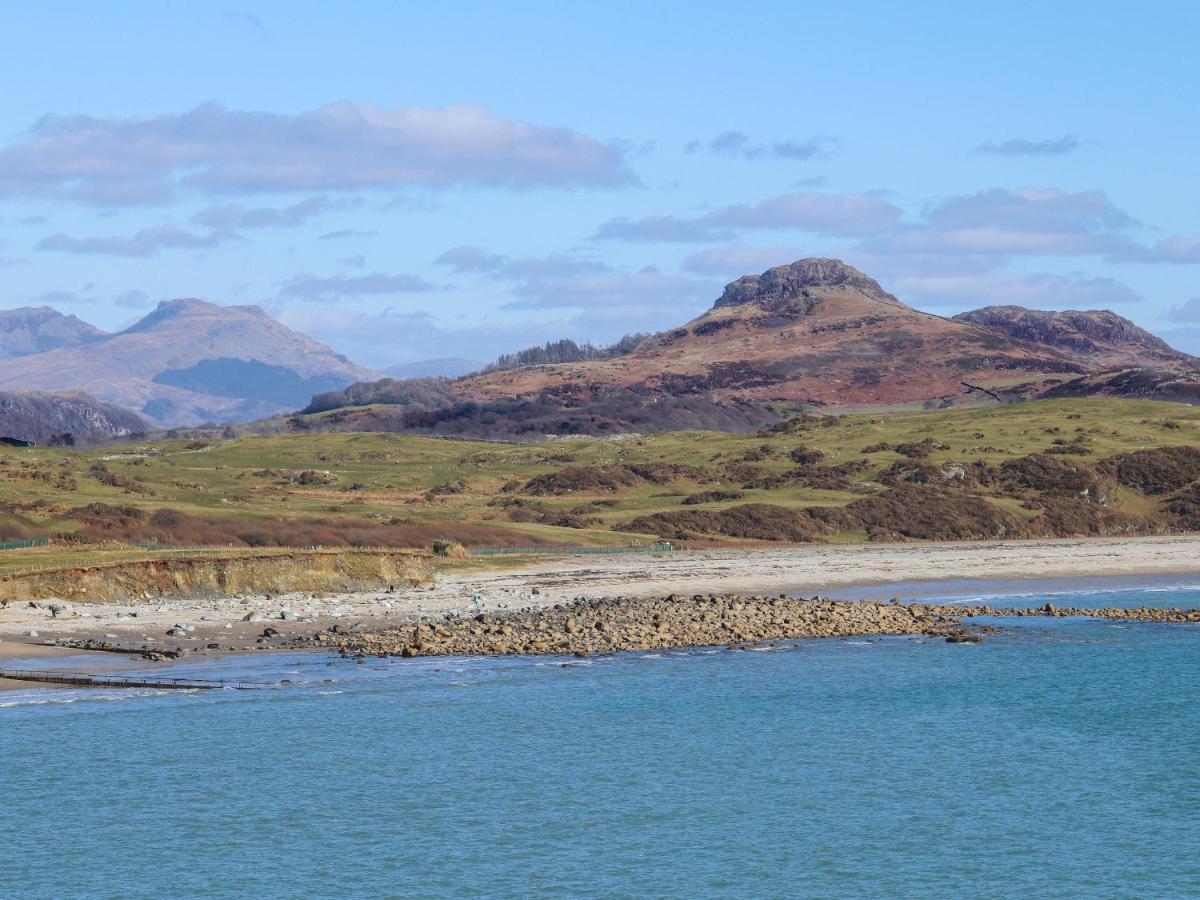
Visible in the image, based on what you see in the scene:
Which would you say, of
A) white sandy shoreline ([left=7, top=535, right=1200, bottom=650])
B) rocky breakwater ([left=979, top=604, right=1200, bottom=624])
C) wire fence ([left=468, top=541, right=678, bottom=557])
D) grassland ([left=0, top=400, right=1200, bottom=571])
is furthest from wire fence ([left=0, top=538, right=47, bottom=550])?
rocky breakwater ([left=979, top=604, right=1200, bottom=624])

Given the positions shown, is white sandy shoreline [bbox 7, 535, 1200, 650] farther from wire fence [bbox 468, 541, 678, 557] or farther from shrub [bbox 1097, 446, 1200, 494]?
shrub [bbox 1097, 446, 1200, 494]

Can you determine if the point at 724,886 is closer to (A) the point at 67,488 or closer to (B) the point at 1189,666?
(B) the point at 1189,666

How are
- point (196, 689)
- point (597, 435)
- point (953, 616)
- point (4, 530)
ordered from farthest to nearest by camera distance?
point (597, 435), point (4, 530), point (953, 616), point (196, 689)

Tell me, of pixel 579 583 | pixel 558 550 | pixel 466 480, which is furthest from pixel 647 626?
pixel 466 480

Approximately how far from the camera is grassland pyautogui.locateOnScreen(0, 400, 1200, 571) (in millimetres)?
75000

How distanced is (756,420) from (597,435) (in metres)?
29.6

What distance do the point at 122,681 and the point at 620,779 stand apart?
1528 centimetres

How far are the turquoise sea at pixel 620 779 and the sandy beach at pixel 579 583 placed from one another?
21.8 feet

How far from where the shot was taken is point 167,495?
304ft

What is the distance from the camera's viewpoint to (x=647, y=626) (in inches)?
1961

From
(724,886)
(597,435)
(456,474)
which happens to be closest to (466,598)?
(724,886)

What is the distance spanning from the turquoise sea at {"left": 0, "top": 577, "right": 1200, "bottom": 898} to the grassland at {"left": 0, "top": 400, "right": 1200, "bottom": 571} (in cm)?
2505

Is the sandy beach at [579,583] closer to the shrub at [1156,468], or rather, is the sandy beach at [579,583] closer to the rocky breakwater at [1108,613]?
the rocky breakwater at [1108,613]

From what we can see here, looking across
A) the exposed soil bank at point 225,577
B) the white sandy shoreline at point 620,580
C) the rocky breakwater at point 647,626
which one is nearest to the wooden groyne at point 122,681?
the white sandy shoreline at point 620,580
